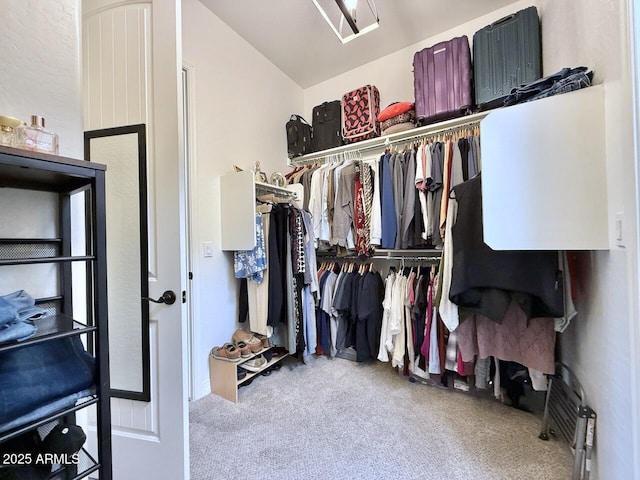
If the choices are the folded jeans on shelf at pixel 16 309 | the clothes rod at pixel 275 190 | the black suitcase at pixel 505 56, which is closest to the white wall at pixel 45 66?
the folded jeans on shelf at pixel 16 309

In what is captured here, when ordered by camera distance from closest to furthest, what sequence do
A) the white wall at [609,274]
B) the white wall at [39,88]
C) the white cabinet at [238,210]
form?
the white wall at [39,88]
the white wall at [609,274]
the white cabinet at [238,210]

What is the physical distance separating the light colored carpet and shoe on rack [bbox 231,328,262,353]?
305 millimetres

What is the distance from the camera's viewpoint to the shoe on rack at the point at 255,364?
222 centimetres

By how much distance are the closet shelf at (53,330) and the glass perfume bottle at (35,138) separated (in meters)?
0.48

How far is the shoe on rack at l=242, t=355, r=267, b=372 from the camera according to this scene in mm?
2217

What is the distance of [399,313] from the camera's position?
2207 mm

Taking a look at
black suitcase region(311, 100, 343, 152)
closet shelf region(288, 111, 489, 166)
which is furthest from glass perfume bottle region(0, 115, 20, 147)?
black suitcase region(311, 100, 343, 152)

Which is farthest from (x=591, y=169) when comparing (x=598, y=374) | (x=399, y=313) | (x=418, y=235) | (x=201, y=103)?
(x=201, y=103)

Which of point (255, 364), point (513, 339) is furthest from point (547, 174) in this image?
point (255, 364)

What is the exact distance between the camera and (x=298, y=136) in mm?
3037

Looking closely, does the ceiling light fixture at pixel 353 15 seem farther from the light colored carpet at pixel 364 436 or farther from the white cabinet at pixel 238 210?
the light colored carpet at pixel 364 436

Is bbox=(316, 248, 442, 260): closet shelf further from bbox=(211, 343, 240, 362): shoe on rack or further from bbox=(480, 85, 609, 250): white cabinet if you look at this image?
bbox=(211, 343, 240, 362): shoe on rack

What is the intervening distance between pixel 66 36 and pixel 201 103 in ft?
4.23

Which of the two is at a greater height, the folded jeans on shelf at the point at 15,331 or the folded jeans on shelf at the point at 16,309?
the folded jeans on shelf at the point at 16,309
